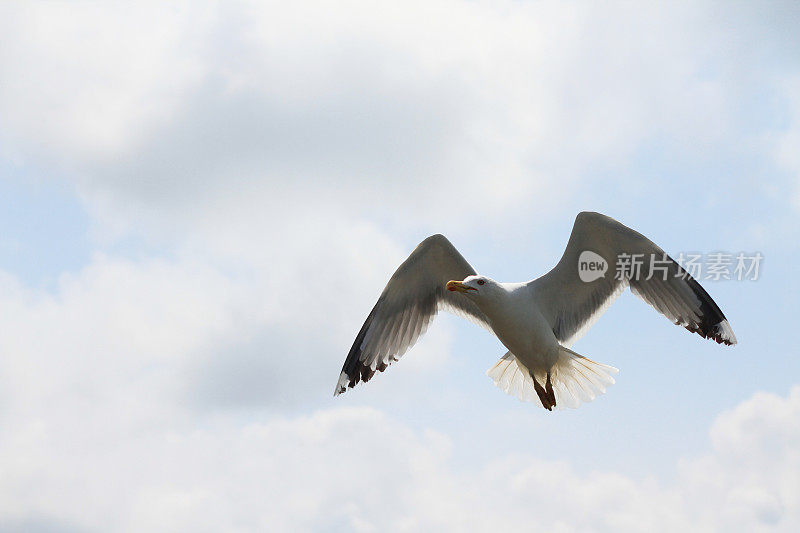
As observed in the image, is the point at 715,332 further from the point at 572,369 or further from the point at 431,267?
the point at 431,267

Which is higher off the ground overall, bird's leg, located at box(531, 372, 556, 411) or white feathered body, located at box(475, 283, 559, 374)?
white feathered body, located at box(475, 283, 559, 374)

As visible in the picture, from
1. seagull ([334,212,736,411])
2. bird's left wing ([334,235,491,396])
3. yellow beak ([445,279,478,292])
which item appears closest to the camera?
yellow beak ([445,279,478,292])

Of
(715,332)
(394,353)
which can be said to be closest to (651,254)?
(715,332)

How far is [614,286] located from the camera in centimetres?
695

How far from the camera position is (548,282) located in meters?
6.90

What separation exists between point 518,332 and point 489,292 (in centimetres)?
44

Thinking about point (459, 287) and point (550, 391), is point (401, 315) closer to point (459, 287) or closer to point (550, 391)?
point (459, 287)

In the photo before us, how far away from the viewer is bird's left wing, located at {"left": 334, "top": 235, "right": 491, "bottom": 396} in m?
7.07
